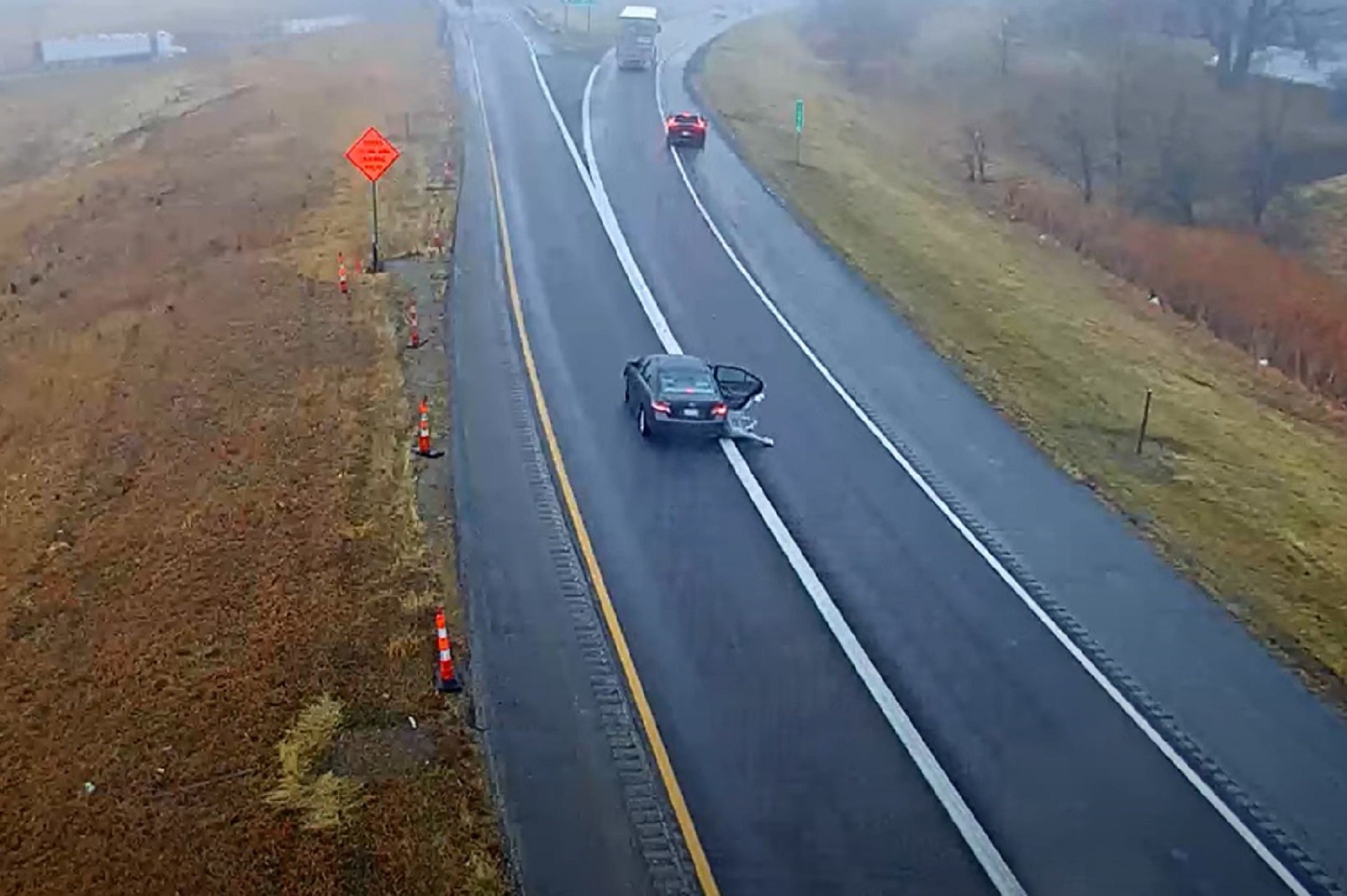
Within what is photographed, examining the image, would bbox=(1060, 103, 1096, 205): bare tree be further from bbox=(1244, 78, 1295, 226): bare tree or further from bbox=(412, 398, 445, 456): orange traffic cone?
bbox=(412, 398, 445, 456): orange traffic cone

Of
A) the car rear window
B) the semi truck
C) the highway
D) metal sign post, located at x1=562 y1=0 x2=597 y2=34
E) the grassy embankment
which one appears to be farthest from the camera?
metal sign post, located at x1=562 y1=0 x2=597 y2=34

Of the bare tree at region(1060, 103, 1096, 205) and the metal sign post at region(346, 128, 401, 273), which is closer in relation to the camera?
the metal sign post at region(346, 128, 401, 273)

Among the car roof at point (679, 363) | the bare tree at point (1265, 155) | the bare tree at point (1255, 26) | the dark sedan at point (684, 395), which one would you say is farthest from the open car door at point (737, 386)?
the bare tree at point (1255, 26)

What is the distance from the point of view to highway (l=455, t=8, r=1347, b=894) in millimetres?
14281

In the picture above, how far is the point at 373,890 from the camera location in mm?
13391

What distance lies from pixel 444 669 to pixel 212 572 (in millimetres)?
4855

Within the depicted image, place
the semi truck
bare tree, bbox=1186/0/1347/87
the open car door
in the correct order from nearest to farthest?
the open car door
the semi truck
bare tree, bbox=1186/0/1347/87

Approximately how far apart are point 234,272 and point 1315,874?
27.2m

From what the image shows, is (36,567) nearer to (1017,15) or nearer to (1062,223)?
(1062,223)

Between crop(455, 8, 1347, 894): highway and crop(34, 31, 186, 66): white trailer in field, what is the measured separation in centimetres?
5608

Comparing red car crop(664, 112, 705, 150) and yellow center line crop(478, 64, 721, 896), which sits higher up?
red car crop(664, 112, 705, 150)

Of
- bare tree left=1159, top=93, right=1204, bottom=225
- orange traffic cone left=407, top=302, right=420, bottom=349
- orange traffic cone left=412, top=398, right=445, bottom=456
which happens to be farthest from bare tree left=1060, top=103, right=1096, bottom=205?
orange traffic cone left=412, top=398, right=445, bottom=456

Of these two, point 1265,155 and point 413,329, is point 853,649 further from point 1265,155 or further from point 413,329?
point 1265,155

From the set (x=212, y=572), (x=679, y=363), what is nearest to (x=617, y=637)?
(x=212, y=572)
